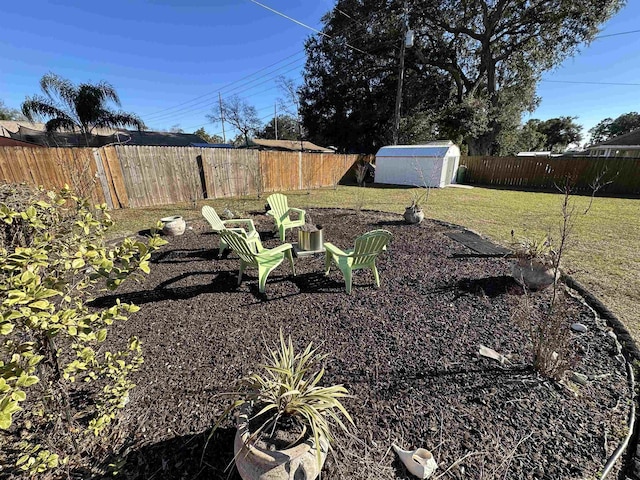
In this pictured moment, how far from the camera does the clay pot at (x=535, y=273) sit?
126 inches

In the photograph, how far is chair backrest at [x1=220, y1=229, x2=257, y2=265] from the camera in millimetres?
3100

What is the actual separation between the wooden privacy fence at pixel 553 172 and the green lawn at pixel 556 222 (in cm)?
259

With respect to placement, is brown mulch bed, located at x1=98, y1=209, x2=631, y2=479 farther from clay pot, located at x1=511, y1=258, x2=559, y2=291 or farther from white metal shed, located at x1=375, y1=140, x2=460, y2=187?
white metal shed, located at x1=375, y1=140, x2=460, y2=187

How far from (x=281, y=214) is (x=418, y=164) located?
34.9 ft

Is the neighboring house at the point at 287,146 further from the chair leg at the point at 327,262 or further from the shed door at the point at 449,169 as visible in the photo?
the chair leg at the point at 327,262

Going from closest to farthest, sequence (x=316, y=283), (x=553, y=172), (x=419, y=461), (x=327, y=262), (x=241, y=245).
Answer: (x=419, y=461), (x=241, y=245), (x=316, y=283), (x=327, y=262), (x=553, y=172)

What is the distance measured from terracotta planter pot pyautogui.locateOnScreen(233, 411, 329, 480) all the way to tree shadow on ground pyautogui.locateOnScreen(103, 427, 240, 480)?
25 centimetres

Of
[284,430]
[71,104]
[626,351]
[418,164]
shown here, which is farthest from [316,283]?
[71,104]

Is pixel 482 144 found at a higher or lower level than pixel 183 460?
higher

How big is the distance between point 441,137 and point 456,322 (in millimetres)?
24356

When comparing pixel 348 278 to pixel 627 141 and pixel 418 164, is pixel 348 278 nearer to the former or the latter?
pixel 418 164

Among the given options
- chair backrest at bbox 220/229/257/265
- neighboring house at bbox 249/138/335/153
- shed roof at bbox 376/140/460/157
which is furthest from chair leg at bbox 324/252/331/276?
neighboring house at bbox 249/138/335/153

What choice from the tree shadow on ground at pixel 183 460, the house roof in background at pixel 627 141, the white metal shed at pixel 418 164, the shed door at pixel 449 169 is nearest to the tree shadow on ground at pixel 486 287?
the tree shadow on ground at pixel 183 460

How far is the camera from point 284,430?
126 cm
